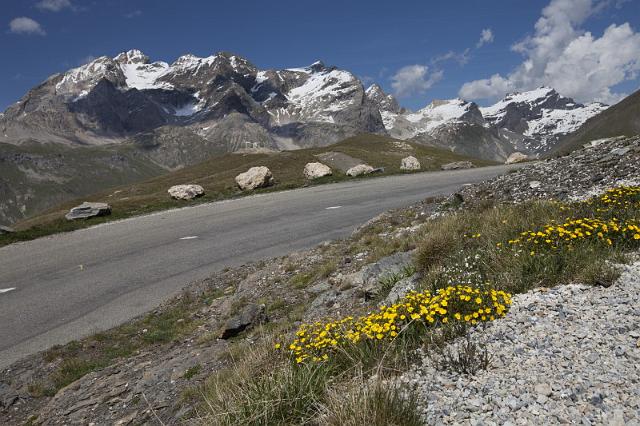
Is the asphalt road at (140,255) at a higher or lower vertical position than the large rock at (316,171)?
lower

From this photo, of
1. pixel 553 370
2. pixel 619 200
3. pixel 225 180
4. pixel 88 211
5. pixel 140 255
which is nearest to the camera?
pixel 553 370

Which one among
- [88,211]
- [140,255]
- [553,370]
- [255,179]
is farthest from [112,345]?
[255,179]

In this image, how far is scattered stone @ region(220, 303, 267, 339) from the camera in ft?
29.2

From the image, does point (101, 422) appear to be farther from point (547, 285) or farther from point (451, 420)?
point (547, 285)

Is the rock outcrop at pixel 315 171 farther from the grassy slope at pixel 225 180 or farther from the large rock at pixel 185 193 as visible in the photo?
the large rock at pixel 185 193

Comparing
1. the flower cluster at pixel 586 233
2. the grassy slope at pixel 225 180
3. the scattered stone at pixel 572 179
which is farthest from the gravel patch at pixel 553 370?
the grassy slope at pixel 225 180

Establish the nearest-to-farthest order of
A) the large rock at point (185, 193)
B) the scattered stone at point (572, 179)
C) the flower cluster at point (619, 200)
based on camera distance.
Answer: the flower cluster at point (619, 200)
the scattered stone at point (572, 179)
the large rock at point (185, 193)

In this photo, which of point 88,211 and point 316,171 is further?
point 316,171

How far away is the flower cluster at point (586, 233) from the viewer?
7117 millimetres

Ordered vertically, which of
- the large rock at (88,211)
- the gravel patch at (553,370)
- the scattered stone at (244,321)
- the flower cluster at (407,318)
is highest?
the large rock at (88,211)

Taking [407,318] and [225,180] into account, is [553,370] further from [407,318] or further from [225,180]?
[225,180]

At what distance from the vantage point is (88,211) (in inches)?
1139

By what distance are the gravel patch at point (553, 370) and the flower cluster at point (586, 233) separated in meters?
1.20

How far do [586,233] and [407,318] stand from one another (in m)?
3.67
